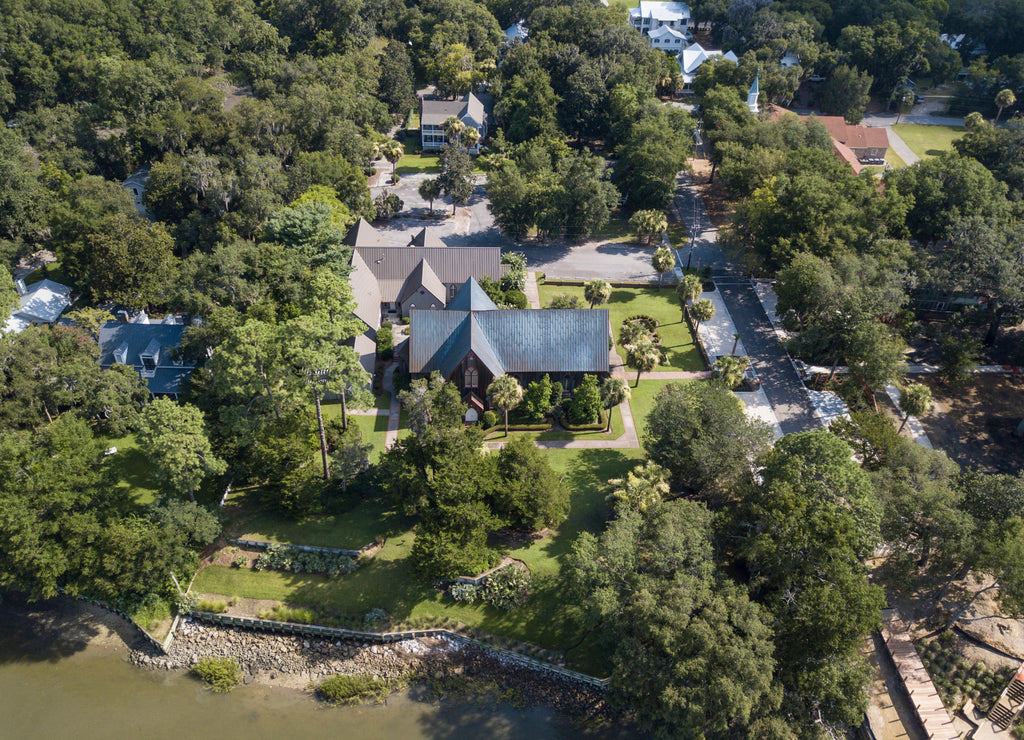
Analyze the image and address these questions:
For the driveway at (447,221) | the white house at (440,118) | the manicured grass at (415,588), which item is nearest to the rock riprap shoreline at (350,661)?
the manicured grass at (415,588)

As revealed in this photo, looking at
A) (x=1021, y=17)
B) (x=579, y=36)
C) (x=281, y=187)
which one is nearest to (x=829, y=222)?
(x=281, y=187)

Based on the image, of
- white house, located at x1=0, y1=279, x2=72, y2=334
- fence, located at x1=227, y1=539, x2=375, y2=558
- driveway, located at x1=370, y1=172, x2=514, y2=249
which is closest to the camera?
fence, located at x1=227, y1=539, x2=375, y2=558

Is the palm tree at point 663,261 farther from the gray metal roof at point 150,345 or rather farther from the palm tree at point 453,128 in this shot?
the gray metal roof at point 150,345

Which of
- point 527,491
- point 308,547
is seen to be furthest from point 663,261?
point 308,547

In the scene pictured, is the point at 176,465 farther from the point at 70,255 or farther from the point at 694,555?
the point at 70,255

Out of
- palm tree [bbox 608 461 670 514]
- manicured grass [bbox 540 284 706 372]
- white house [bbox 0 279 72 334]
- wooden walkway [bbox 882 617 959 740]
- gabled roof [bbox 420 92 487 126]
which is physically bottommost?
wooden walkway [bbox 882 617 959 740]

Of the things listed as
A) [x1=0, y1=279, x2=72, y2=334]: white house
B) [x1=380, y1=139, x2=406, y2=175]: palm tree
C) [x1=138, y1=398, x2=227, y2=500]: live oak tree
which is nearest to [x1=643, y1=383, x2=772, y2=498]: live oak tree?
[x1=138, y1=398, x2=227, y2=500]: live oak tree

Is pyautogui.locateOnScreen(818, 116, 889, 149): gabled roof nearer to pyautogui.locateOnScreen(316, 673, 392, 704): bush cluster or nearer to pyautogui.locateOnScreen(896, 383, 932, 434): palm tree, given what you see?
pyautogui.locateOnScreen(896, 383, 932, 434): palm tree
